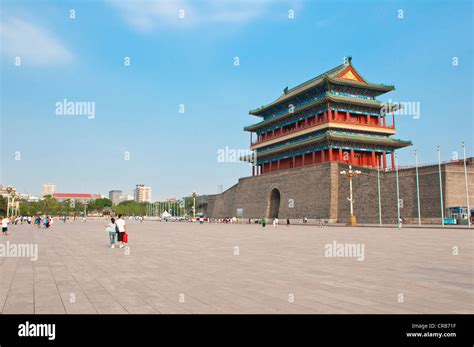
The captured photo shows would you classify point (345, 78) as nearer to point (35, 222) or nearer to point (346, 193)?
point (346, 193)

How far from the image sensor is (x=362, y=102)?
2130 inches

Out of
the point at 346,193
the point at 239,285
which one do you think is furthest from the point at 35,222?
the point at 239,285

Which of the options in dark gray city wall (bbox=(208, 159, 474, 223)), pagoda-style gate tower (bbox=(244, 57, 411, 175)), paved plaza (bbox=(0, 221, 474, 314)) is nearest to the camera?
paved plaza (bbox=(0, 221, 474, 314))

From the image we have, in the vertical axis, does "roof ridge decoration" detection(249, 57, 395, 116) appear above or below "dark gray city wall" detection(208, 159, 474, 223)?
above

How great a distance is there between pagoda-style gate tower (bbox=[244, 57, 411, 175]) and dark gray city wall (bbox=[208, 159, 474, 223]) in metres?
3.70

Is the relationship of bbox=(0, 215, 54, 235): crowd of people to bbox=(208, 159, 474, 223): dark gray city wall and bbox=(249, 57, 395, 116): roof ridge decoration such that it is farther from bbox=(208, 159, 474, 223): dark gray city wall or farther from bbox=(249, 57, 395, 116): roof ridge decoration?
bbox=(249, 57, 395, 116): roof ridge decoration

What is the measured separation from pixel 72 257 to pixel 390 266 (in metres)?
9.81

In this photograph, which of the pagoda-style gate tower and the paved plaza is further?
the pagoda-style gate tower

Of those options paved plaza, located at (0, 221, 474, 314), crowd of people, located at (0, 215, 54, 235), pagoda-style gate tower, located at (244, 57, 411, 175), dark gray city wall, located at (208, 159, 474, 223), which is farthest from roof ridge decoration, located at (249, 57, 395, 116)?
paved plaza, located at (0, 221, 474, 314)

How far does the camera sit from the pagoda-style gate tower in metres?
52.7

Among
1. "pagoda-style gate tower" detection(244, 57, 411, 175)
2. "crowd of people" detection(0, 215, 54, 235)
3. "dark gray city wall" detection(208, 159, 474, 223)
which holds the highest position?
"pagoda-style gate tower" detection(244, 57, 411, 175)

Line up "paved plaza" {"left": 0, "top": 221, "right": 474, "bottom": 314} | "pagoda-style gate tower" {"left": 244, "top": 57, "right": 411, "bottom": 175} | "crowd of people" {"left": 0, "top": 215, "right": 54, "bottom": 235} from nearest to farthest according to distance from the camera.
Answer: "paved plaza" {"left": 0, "top": 221, "right": 474, "bottom": 314}, "crowd of people" {"left": 0, "top": 215, "right": 54, "bottom": 235}, "pagoda-style gate tower" {"left": 244, "top": 57, "right": 411, "bottom": 175}
